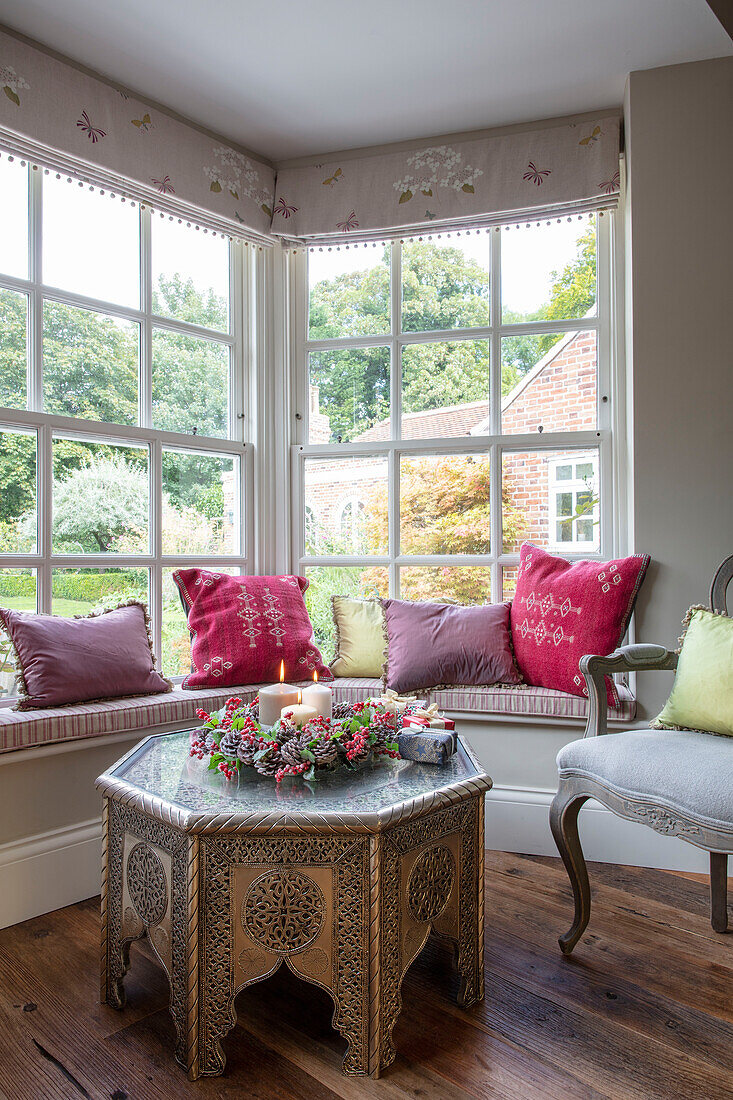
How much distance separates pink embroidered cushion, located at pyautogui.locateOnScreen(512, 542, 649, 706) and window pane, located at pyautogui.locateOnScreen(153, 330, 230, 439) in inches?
58.0

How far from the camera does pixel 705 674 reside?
1.88m

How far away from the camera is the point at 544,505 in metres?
2.83

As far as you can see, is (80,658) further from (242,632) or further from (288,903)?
(288,903)

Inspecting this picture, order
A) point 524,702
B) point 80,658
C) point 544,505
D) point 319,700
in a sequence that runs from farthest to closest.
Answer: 1. point 544,505
2. point 524,702
3. point 80,658
4. point 319,700

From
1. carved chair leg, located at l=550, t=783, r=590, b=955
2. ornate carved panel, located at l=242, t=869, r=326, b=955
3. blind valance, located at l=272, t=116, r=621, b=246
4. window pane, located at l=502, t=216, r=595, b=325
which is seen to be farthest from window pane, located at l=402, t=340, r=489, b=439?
ornate carved panel, located at l=242, t=869, r=326, b=955

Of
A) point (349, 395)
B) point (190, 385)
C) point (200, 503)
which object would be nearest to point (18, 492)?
point (200, 503)

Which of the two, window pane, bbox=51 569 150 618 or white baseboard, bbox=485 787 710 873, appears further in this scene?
window pane, bbox=51 569 150 618

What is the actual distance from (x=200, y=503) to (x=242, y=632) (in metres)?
0.64

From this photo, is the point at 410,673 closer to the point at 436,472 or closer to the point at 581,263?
the point at 436,472

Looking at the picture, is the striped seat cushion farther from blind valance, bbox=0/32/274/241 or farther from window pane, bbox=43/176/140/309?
blind valance, bbox=0/32/274/241

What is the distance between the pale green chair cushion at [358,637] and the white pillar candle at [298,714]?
1.09 meters

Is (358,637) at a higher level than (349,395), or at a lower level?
lower

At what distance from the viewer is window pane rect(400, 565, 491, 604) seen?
2.88 m

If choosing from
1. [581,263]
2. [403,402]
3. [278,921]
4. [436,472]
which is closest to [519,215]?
[581,263]
